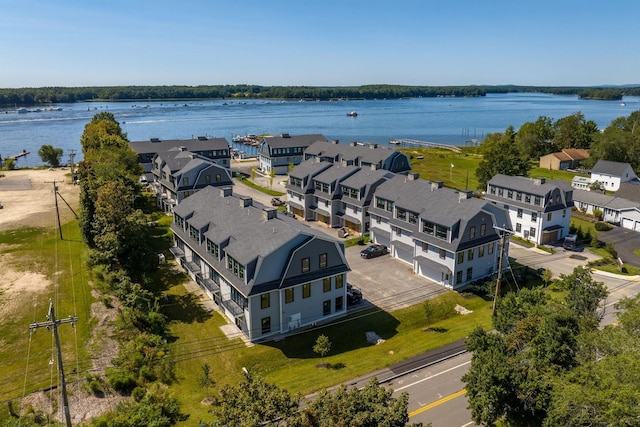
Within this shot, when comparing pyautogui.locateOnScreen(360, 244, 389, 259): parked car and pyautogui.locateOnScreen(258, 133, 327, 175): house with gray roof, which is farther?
pyautogui.locateOnScreen(258, 133, 327, 175): house with gray roof

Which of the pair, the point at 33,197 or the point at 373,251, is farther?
the point at 33,197

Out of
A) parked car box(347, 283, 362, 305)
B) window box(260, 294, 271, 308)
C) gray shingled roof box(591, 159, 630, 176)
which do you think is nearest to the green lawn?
window box(260, 294, 271, 308)

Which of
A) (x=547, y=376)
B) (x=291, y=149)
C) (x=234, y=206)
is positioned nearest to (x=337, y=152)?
(x=291, y=149)

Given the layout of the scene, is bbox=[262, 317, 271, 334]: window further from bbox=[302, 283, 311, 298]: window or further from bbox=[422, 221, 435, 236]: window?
bbox=[422, 221, 435, 236]: window

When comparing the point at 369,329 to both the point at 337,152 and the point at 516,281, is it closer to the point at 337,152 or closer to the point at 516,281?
the point at 516,281

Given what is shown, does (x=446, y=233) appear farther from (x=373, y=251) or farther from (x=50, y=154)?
(x=50, y=154)

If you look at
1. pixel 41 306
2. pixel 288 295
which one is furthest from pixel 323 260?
pixel 41 306

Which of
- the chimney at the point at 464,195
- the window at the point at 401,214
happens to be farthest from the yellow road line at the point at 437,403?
the window at the point at 401,214
